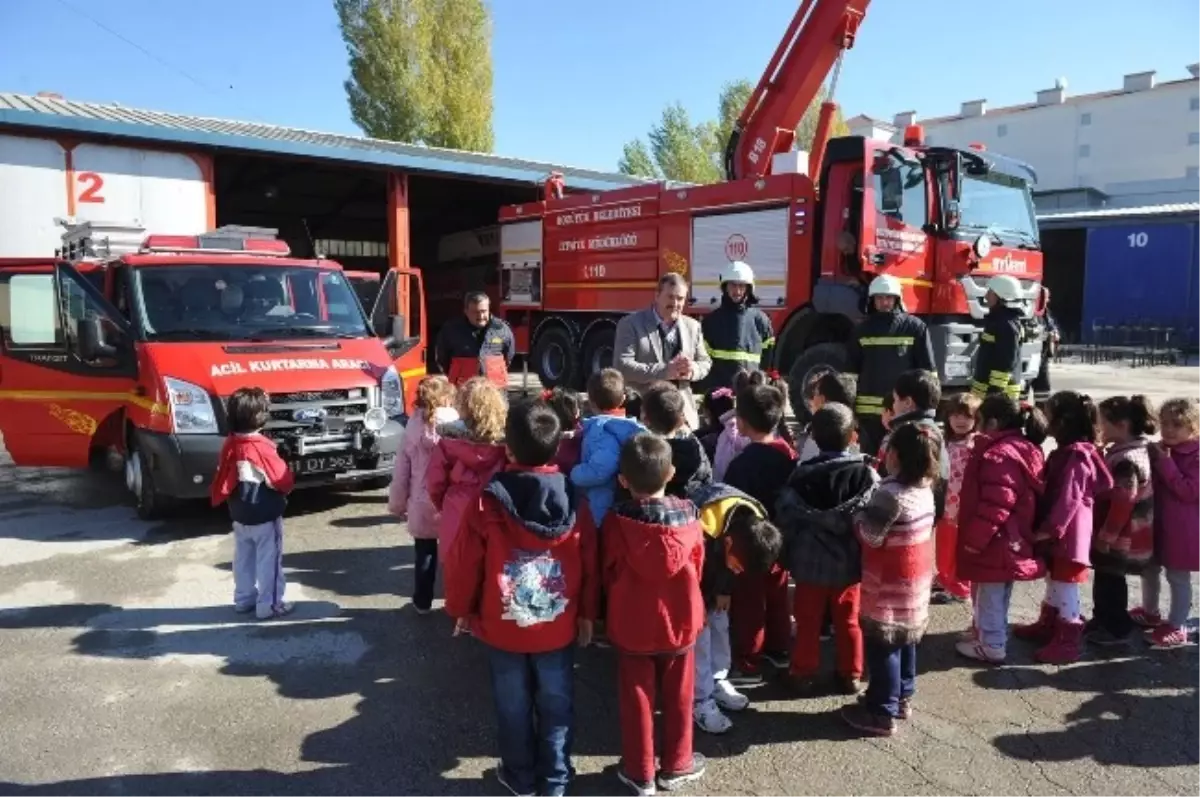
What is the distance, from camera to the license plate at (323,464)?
6.05m

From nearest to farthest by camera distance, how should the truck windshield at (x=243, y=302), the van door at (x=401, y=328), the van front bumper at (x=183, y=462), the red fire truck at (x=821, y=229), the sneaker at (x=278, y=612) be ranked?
the sneaker at (x=278, y=612) → the van front bumper at (x=183, y=462) → the truck windshield at (x=243, y=302) → the van door at (x=401, y=328) → the red fire truck at (x=821, y=229)

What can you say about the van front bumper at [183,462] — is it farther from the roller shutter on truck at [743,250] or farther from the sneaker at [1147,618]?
the roller shutter on truck at [743,250]

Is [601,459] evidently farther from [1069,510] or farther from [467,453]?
[1069,510]

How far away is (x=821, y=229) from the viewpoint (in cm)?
904

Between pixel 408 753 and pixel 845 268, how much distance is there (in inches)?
270

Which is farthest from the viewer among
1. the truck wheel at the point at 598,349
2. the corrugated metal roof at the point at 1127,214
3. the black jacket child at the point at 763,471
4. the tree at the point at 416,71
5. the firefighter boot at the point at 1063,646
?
the tree at the point at 416,71

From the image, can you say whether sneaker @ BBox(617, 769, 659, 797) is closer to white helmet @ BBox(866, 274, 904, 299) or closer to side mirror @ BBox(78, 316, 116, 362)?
white helmet @ BBox(866, 274, 904, 299)

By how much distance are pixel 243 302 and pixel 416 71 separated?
3076cm

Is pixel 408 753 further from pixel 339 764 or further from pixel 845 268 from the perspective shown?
pixel 845 268

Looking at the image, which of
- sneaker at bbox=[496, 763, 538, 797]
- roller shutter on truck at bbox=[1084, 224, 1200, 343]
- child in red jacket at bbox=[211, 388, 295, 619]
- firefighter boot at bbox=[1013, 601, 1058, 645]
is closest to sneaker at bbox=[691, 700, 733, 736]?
sneaker at bbox=[496, 763, 538, 797]

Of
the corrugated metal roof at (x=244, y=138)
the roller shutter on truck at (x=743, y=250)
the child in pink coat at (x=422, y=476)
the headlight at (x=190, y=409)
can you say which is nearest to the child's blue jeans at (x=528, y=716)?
the child in pink coat at (x=422, y=476)

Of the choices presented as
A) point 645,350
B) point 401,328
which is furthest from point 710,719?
point 401,328

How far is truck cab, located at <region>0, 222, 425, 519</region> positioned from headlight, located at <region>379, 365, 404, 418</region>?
0.02 m

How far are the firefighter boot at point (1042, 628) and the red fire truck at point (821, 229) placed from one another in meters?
4.43
